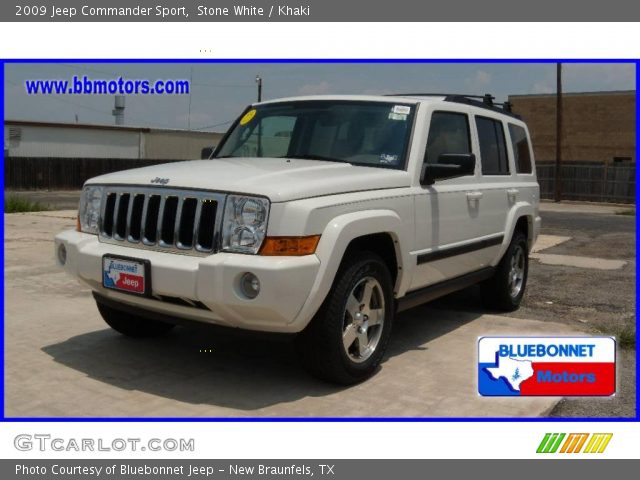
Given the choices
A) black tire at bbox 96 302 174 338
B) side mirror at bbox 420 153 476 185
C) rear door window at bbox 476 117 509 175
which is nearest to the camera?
side mirror at bbox 420 153 476 185

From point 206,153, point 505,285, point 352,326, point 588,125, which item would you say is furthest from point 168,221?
point 588,125

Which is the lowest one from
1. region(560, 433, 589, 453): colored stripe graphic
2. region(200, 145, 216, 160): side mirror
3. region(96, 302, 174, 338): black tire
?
region(560, 433, 589, 453): colored stripe graphic

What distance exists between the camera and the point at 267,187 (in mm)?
4102

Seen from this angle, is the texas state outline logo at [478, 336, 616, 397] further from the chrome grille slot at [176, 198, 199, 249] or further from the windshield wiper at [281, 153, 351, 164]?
the chrome grille slot at [176, 198, 199, 249]

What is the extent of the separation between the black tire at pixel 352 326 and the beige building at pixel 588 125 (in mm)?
33055

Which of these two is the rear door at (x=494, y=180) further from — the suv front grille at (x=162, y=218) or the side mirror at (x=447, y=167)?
the suv front grille at (x=162, y=218)

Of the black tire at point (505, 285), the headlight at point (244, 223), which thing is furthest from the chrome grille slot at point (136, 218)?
the black tire at point (505, 285)

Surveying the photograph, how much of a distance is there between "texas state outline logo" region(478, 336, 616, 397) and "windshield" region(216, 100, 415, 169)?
5.04 ft

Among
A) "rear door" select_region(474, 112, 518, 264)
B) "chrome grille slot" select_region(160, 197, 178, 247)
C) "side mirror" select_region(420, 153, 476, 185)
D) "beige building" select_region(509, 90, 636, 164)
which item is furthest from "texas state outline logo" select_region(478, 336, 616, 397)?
"beige building" select_region(509, 90, 636, 164)

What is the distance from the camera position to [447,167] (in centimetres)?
516

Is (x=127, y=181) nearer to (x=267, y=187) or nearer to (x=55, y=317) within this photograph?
(x=267, y=187)

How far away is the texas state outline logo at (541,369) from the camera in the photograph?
179 inches

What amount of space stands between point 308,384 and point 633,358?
8.79ft

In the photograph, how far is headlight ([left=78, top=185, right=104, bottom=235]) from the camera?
4.91m
